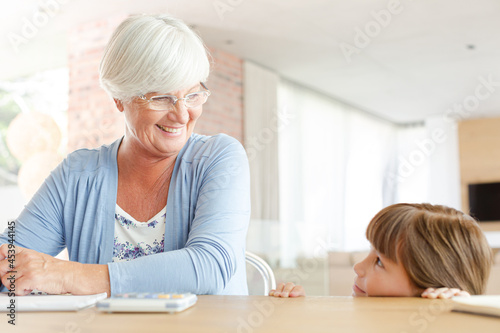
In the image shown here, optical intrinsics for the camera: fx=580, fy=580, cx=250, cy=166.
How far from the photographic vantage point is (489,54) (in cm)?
716

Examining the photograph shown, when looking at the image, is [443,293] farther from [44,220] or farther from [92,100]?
[92,100]

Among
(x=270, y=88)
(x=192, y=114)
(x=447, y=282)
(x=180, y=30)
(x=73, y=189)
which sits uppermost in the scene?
(x=270, y=88)

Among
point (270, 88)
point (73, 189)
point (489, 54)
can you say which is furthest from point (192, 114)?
point (489, 54)

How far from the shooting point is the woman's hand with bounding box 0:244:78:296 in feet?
3.47

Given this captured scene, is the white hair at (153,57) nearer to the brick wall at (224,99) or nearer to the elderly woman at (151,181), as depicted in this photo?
the elderly woman at (151,181)

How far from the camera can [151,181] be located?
60.1 inches

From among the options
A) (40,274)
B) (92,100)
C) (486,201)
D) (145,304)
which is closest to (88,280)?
(40,274)

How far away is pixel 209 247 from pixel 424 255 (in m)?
0.45

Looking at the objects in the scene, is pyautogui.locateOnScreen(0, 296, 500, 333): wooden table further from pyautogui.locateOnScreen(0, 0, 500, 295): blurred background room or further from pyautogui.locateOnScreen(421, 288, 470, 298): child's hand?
pyautogui.locateOnScreen(0, 0, 500, 295): blurred background room

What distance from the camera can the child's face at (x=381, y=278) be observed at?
49.6 inches

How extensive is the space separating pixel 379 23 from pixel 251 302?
554 centimetres

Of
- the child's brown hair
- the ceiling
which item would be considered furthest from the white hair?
the ceiling

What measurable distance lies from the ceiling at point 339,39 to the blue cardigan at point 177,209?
4.22 meters

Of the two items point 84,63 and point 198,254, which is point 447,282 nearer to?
point 198,254
